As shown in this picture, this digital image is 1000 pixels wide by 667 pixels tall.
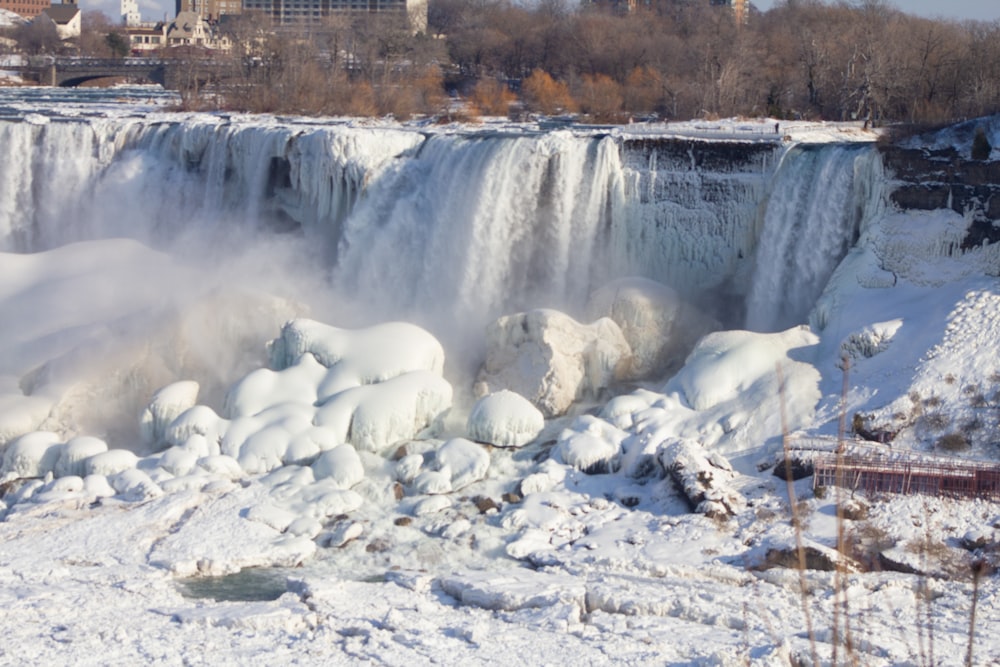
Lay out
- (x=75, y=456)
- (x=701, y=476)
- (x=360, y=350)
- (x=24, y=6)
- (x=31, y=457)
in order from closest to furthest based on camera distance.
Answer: (x=701, y=476) < (x=75, y=456) < (x=31, y=457) < (x=360, y=350) < (x=24, y=6)

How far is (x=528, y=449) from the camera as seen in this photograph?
53.5 feet

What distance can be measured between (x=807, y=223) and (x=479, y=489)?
6726mm

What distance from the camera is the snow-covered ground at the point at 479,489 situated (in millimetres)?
11516

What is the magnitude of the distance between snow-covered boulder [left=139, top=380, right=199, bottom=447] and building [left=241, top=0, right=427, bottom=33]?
70831 mm

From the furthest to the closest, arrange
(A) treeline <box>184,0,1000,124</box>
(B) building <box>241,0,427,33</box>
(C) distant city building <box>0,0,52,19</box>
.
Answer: (C) distant city building <box>0,0,52,19</box>
(B) building <box>241,0,427,33</box>
(A) treeline <box>184,0,1000,124</box>

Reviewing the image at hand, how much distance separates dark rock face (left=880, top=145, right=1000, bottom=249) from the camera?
17.4 metres

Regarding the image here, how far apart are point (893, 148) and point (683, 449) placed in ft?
19.6

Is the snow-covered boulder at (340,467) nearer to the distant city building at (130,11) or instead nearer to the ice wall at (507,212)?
→ the ice wall at (507,212)

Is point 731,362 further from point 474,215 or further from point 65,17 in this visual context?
point 65,17

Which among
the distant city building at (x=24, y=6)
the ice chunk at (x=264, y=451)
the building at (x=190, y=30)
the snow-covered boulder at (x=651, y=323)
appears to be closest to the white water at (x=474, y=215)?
the snow-covered boulder at (x=651, y=323)

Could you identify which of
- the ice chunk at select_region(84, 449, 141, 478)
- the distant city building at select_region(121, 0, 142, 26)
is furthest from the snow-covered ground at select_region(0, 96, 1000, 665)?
the distant city building at select_region(121, 0, 142, 26)

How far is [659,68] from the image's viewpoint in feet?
137

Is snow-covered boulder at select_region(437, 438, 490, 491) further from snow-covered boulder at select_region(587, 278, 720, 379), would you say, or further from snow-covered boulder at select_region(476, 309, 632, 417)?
snow-covered boulder at select_region(587, 278, 720, 379)

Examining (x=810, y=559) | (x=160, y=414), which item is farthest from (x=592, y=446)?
(x=160, y=414)
